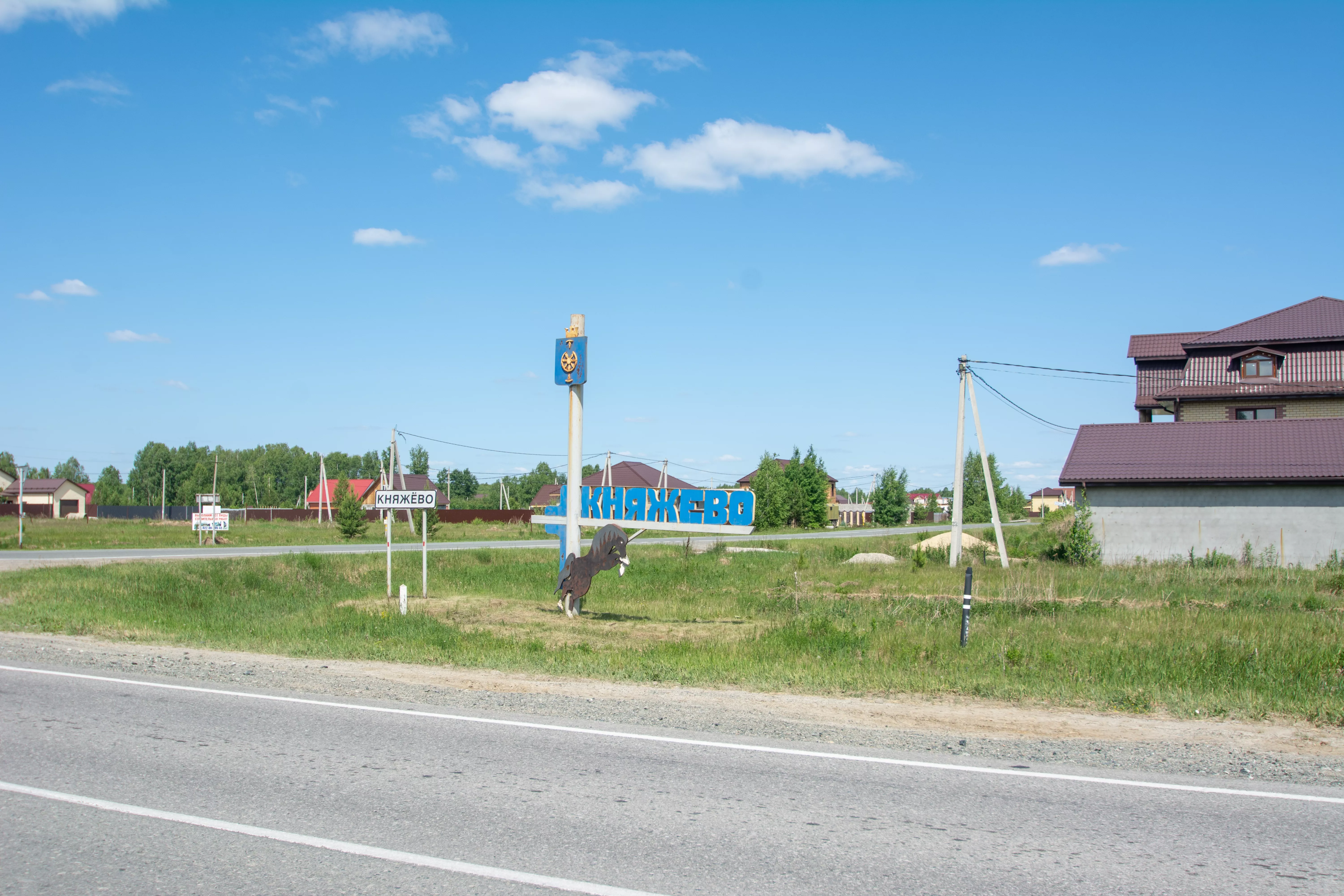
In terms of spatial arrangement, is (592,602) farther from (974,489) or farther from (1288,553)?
(974,489)

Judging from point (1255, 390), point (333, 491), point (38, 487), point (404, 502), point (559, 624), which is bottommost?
point (559, 624)

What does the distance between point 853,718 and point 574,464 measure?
9.85 meters

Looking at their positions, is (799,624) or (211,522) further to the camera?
(211,522)

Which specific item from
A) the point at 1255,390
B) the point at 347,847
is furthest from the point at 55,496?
the point at 347,847

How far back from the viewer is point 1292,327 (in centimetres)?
4234

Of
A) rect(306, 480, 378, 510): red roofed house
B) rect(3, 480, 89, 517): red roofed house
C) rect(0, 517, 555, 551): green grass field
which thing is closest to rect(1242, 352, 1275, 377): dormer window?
rect(0, 517, 555, 551): green grass field

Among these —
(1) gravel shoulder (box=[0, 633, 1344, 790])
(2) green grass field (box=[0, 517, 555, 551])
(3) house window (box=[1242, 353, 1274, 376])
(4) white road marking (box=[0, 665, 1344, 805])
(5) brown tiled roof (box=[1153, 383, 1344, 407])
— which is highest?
(3) house window (box=[1242, 353, 1274, 376])

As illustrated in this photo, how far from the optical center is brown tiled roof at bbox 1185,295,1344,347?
1622 inches

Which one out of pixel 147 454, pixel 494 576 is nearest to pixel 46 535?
pixel 494 576

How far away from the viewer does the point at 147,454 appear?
152750 millimetres

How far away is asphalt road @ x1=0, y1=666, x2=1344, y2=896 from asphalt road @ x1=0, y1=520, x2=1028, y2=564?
9.73m

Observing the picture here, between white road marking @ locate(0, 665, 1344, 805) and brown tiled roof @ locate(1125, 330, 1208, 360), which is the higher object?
brown tiled roof @ locate(1125, 330, 1208, 360)

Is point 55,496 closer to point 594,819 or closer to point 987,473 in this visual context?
point 987,473

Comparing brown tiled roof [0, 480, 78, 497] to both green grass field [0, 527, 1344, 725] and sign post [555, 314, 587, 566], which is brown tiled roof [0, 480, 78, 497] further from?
sign post [555, 314, 587, 566]
